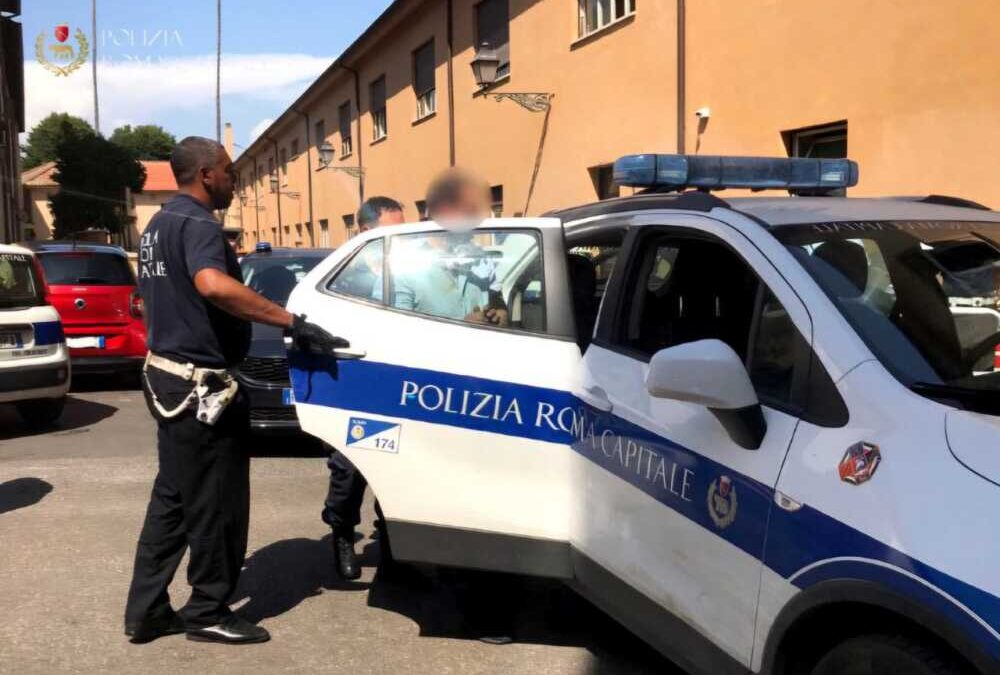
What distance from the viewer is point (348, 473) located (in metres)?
4.21

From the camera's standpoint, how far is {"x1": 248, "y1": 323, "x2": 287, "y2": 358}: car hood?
6.89m

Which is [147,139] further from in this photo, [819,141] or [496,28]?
[819,141]

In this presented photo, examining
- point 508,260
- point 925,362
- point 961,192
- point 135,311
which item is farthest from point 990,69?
point 135,311

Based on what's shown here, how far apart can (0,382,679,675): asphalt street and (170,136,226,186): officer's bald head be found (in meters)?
1.86

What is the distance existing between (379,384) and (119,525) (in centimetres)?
266

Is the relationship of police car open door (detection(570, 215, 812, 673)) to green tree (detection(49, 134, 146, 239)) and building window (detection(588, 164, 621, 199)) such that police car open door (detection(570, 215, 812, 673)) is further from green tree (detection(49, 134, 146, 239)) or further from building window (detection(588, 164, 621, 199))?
green tree (detection(49, 134, 146, 239))

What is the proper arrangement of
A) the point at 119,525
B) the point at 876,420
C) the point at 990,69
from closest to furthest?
the point at 876,420
the point at 119,525
the point at 990,69

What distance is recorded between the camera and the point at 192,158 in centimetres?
364

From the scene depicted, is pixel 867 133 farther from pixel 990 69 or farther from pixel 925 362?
pixel 925 362

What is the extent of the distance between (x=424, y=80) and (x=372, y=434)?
55.8ft

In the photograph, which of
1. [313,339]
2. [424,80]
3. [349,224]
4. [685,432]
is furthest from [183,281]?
[349,224]

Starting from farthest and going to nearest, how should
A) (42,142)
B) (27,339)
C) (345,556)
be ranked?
(42,142) < (27,339) < (345,556)

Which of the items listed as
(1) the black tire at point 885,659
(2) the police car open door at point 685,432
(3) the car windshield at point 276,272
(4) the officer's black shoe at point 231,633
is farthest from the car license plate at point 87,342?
(1) the black tire at point 885,659

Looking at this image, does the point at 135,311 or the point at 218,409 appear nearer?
the point at 218,409
